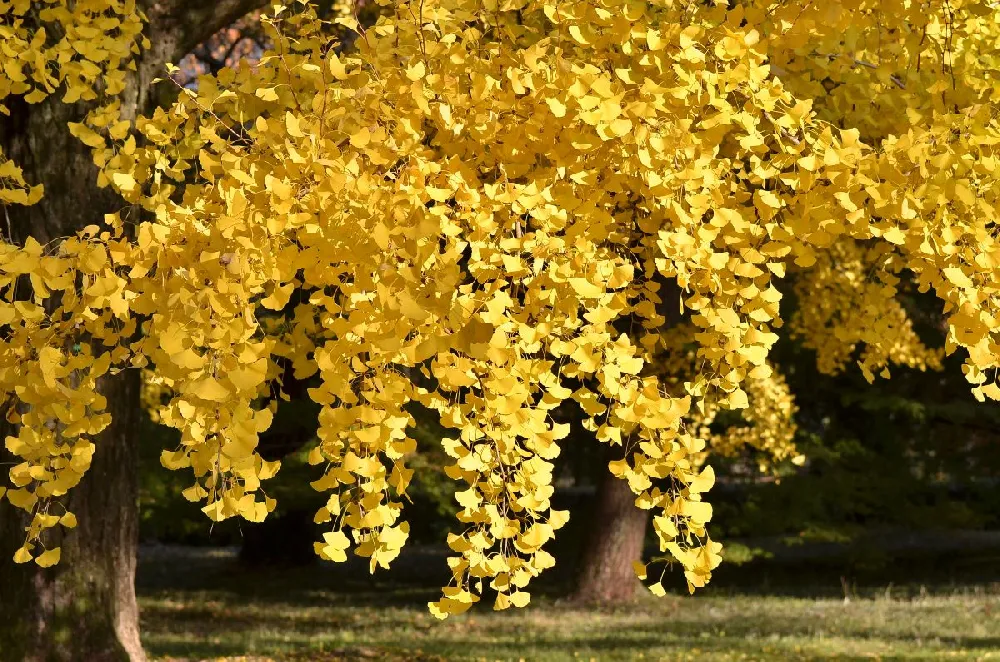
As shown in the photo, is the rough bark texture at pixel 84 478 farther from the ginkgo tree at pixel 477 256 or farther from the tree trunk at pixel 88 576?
the ginkgo tree at pixel 477 256

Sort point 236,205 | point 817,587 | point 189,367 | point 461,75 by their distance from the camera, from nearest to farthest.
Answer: point 189,367, point 236,205, point 461,75, point 817,587

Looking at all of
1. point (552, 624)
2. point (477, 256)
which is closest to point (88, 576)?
point (477, 256)

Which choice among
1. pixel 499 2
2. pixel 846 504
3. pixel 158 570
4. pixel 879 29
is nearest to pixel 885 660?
pixel 879 29

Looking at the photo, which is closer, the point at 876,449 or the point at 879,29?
the point at 879,29

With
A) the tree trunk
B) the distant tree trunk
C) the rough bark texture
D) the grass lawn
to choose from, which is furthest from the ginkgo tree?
the distant tree trunk

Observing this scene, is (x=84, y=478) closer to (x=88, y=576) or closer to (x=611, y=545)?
(x=88, y=576)

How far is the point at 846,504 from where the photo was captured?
1691cm

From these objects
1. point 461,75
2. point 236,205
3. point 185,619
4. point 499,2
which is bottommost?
point 185,619

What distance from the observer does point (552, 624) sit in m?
10.3

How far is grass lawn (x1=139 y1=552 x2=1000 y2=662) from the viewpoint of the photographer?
8109 mm

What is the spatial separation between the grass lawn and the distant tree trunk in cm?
30

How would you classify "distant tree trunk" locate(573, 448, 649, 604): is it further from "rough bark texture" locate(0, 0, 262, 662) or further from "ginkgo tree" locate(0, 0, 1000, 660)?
"ginkgo tree" locate(0, 0, 1000, 660)

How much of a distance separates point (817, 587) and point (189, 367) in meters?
14.8

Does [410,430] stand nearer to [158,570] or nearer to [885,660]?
[885,660]
